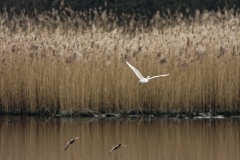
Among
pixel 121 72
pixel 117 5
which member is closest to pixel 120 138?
pixel 121 72

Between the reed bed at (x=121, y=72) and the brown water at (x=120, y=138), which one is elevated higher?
the reed bed at (x=121, y=72)

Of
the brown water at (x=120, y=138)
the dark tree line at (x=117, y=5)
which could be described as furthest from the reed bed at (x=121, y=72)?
the dark tree line at (x=117, y=5)

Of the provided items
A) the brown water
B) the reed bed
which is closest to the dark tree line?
the reed bed

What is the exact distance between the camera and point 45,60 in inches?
544

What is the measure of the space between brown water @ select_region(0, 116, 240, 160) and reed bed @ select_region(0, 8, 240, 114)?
1.53 feet

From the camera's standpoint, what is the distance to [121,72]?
44.1ft

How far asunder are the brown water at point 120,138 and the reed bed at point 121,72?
47 centimetres

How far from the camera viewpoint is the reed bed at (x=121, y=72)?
1320 centimetres

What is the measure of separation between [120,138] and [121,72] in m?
2.53

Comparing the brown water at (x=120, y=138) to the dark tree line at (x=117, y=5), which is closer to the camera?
the brown water at (x=120, y=138)

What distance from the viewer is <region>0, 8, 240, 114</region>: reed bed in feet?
43.3

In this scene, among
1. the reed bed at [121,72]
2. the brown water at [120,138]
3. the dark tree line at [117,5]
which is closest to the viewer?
the brown water at [120,138]

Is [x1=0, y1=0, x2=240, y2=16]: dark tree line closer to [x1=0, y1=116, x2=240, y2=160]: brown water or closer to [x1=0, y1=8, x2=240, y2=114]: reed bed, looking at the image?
[x1=0, y1=8, x2=240, y2=114]: reed bed

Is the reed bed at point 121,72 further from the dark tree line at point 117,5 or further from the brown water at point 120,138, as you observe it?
the dark tree line at point 117,5
